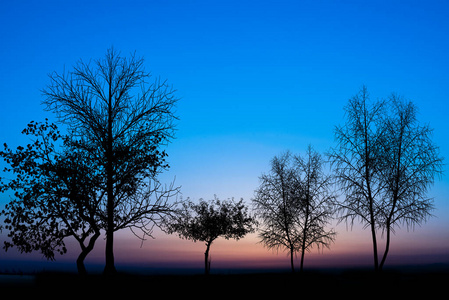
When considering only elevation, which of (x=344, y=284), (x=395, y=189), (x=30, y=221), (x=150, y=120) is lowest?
(x=344, y=284)

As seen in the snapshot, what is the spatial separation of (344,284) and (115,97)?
18096 millimetres

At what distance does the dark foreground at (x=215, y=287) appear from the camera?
21234 mm

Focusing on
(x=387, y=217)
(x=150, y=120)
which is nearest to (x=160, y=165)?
(x=150, y=120)

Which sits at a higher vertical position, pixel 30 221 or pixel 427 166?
pixel 427 166

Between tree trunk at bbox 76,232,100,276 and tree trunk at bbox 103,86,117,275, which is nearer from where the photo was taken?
tree trunk at bbox 103,86,117,275

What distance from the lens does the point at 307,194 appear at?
3906 centimetres

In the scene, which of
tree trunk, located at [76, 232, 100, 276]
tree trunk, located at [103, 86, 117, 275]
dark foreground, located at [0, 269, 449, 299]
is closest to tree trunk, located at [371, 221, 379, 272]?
dark foreground, located at [0, 269, 449, 299]

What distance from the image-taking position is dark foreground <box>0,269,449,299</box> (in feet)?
69.7

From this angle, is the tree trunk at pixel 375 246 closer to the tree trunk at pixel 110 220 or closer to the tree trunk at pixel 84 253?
the tree trunk at pixel 110 220

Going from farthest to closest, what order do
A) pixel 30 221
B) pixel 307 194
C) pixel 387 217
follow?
pixel 307 194, pixel 387 217, pixel 30 221

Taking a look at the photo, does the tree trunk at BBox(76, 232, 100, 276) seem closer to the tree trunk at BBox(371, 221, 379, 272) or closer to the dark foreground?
the dark foreground

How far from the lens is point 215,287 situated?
23500 mm

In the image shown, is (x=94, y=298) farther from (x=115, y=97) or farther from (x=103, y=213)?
(x=115, y=97)

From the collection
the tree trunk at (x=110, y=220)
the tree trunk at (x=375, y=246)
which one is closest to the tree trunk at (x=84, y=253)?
the tree trunk at (x=110, y=220)
